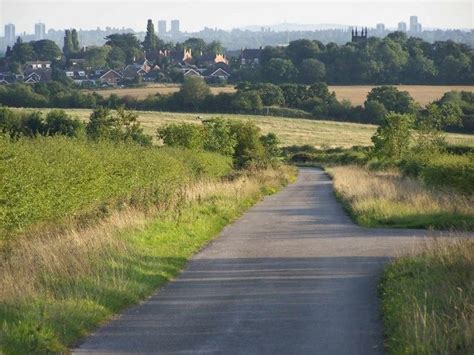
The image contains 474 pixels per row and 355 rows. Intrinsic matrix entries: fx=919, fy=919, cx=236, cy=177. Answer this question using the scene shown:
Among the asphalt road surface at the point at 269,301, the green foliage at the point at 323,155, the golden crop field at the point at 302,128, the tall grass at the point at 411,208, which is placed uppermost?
the asphalt road surface at the point at 269,301

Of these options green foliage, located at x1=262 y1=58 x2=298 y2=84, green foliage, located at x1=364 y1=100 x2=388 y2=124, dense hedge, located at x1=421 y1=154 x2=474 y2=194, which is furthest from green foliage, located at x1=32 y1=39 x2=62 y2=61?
dense hedge, located at x1=421 y1=154 x2=474 y2=194

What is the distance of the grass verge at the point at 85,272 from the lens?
10.0 m

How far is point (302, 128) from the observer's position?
303 feet

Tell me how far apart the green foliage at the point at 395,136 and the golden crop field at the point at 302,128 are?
75.8 feet

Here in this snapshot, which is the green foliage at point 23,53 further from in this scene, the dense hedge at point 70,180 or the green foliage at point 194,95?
the dense hedge at point 70,180

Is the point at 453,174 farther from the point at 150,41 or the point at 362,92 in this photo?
the point at 150,41

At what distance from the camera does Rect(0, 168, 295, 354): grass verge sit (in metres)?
10.0

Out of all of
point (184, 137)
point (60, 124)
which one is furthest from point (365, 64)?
point (184, 137)

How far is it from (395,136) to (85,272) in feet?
148

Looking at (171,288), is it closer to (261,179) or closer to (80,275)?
(80,275)

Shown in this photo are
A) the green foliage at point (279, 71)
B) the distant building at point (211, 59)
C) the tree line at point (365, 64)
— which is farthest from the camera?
the distant building at point (211, 59)

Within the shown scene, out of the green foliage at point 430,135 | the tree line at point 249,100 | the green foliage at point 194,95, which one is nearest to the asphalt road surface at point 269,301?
the green foliage at point 430,135

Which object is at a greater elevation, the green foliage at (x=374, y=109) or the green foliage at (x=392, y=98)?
the green foliage at (x=392, y=98)

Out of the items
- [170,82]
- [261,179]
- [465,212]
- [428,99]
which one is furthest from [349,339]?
[170,82]
